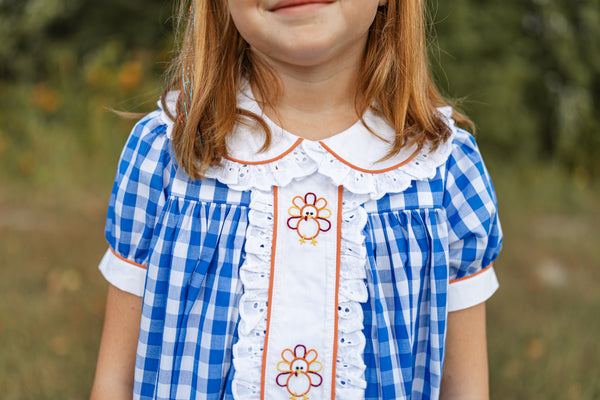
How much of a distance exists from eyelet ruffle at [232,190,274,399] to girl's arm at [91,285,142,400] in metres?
0.26

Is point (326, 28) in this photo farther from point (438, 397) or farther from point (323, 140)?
point (438, 397)

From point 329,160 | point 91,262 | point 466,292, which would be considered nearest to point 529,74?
point 91,262

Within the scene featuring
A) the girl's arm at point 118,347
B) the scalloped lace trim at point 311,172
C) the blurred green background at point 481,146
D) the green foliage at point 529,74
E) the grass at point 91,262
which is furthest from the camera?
the green foliage at point 529,74

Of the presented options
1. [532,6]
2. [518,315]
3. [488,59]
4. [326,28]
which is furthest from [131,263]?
[532,6]

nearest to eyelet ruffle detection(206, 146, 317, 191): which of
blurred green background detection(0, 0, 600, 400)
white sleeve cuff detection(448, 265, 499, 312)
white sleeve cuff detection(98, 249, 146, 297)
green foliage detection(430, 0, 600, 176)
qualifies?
white sleeve cuff detection(98, 249, 146, 297)

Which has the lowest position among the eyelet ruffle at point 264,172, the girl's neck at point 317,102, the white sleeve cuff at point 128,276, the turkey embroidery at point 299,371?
the turkey embroidery at point 299,371

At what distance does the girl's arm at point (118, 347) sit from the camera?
4.33ft

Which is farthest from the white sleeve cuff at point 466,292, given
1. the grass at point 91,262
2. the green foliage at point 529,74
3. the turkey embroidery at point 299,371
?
the green foliage at point 529,74

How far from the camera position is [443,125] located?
4.37 feet

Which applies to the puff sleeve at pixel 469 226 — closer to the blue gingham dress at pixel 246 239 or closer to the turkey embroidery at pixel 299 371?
the blue gingham dress at pixel 246 239

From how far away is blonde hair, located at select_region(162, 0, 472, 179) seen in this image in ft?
4.17

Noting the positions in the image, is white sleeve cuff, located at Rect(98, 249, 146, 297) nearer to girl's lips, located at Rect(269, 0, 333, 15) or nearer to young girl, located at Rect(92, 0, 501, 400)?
young girl, located at Rect(92, 0, 501, 400)

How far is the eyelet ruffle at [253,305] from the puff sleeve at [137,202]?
0.21 meters

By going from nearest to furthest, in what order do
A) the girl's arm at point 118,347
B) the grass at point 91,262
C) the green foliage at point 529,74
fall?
the girl's arm at point 118,347, the grass at point 91,262, the green foliage at point 529,74
